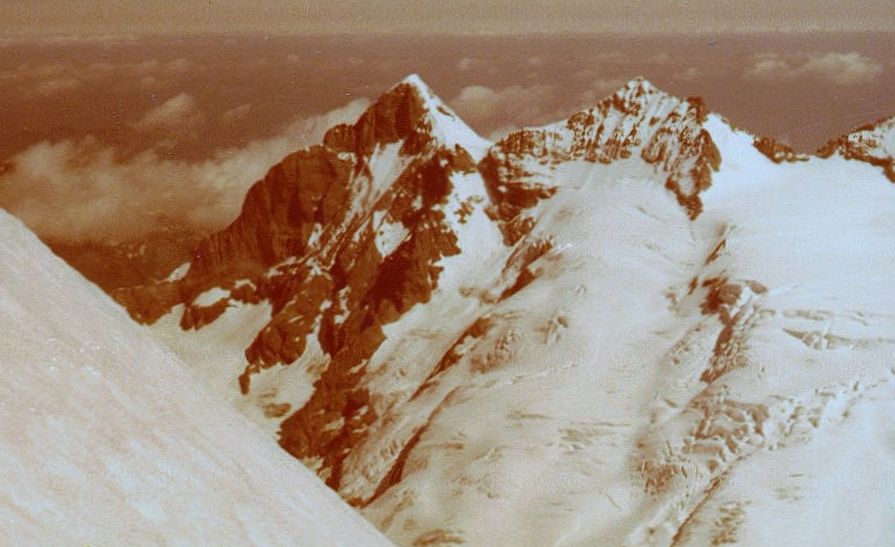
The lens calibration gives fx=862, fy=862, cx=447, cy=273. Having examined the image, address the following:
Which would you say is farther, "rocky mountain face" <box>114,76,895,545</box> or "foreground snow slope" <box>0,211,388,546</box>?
"rocky mountain face" <box>114,76,895,545</box>

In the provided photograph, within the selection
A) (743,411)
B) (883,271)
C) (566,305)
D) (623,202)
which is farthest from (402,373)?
(883,271)

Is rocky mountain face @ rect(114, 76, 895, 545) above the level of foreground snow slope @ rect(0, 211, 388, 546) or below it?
below

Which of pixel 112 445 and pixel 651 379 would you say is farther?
pixel 651 379

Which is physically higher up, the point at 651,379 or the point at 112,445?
the point at 112,445

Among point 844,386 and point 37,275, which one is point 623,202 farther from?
point 37,275

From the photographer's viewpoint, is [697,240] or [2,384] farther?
[697,240]

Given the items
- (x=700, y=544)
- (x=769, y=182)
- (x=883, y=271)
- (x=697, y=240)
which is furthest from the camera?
(x=769, y=182)

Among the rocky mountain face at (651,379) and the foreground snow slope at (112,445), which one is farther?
the rocky mountain face at (651,379)

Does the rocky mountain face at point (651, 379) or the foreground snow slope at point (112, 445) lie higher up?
Answer: the foreground snow slope at point (112, 445)
